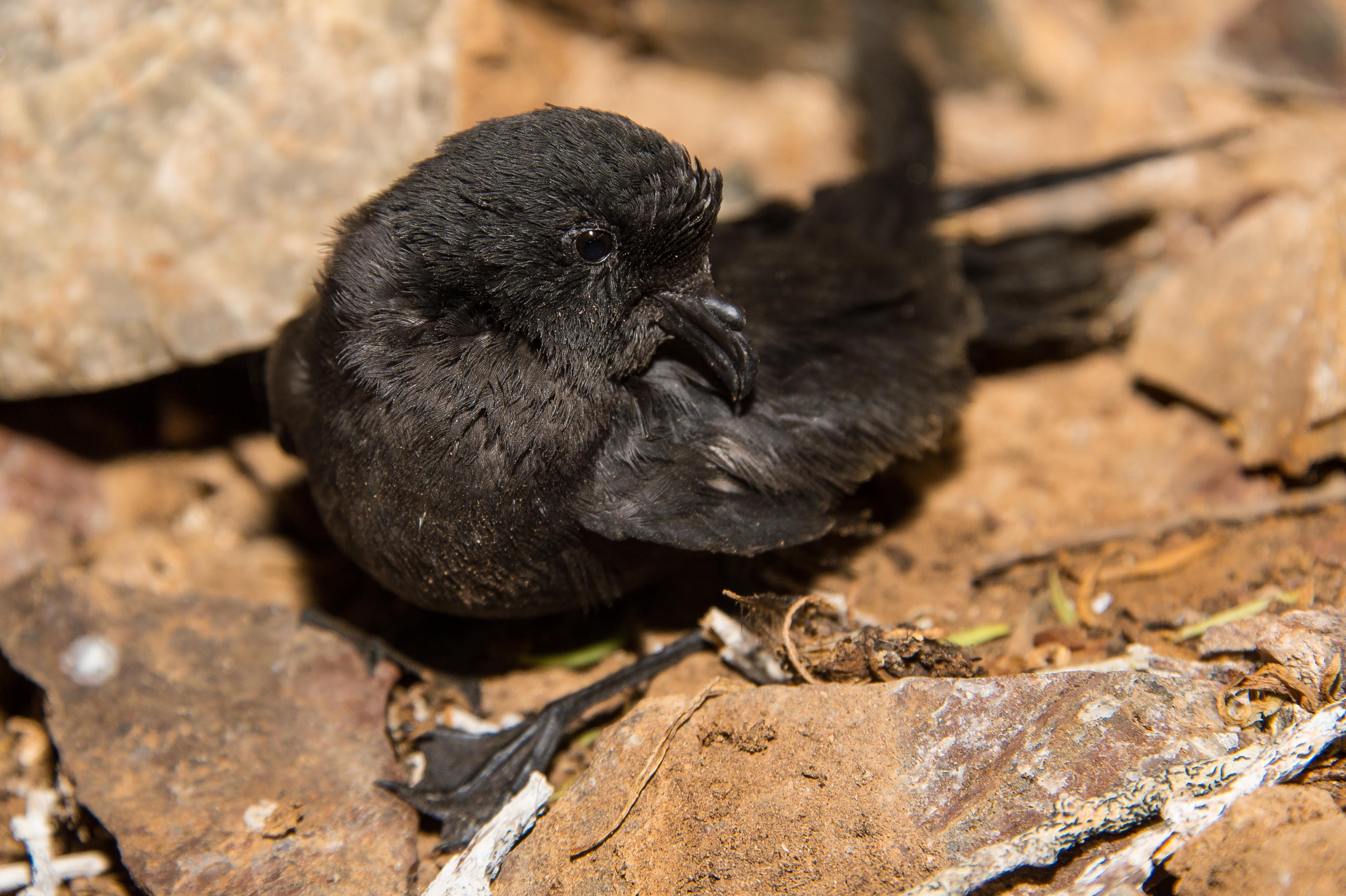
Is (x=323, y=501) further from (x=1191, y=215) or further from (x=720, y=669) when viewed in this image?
(x=1191, y=215)

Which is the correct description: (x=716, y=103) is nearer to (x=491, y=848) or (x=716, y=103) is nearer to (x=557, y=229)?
(x=557, y=229)

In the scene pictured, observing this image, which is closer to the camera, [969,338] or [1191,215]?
[969,338]

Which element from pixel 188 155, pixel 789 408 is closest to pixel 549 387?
pixel 789 408

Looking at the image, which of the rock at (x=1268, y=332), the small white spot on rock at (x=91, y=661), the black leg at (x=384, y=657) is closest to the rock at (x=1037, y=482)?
the rock at (x=1268, y=332)

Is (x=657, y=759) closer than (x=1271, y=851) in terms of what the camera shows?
No

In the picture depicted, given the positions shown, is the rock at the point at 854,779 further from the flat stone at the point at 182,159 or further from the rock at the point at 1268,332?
the flat stone at the point at 182,159

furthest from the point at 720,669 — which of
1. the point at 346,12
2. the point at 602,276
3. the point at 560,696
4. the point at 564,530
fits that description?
the point at 346,12

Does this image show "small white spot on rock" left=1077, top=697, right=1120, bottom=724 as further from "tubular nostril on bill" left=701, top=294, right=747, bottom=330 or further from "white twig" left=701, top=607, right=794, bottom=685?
"tubular nostril on bill" left=701, top=294, right=747, bottom=330
